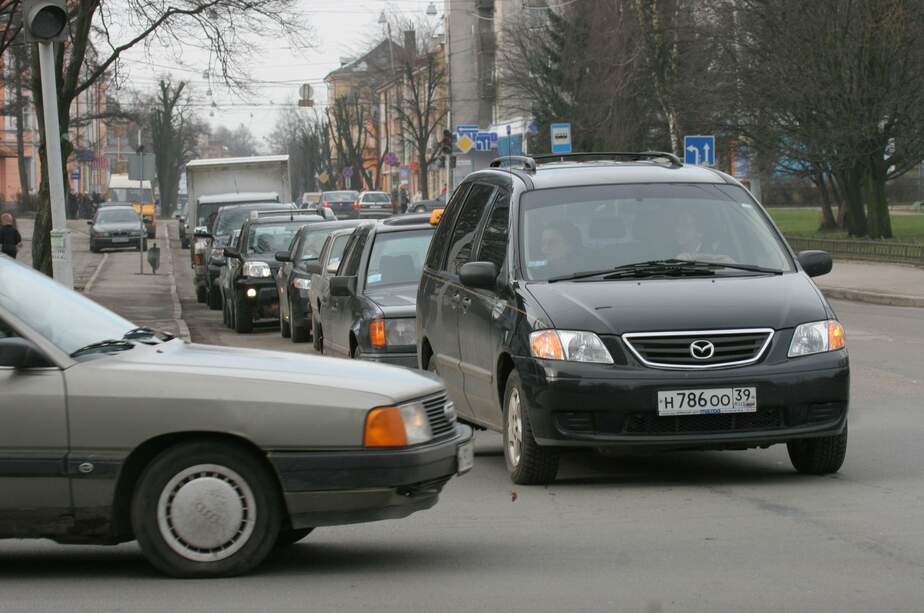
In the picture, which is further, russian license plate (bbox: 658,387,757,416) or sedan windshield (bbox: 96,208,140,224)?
sedan windshield (bbox: 96,208,140,224)

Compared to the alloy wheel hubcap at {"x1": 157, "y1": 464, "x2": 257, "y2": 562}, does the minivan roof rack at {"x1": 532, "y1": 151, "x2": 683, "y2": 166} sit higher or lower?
higher

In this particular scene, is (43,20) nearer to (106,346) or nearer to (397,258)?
(397,258)

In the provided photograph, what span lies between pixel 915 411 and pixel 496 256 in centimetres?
417

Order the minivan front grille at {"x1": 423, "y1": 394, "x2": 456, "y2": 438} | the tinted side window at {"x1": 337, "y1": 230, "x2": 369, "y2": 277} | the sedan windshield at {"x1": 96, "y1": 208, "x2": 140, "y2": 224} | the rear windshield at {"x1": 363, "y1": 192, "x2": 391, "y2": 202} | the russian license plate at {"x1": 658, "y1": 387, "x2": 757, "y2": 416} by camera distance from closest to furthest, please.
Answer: the minivan front grille at {"x1": 423, "y1": 394, "x2": 456, "y2": 438} < the russian license plate at {"x1": 658, "y1": 387, "x2": 757, "y2": 416} < the tinted side window at {"x1": 337, "y1": 230, "x2": 369, "y2": 277} < the sedan windshield at {"x1": 96, "y1": 208, "x2": 140, "y2": 224} < the rear windshield at {"x1": 363, "y1": 192, "x2": 391, "y2": 202}

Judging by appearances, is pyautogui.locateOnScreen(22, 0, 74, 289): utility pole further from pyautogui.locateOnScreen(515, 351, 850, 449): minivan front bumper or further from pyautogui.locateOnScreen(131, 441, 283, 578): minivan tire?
pyautogui.locateOnScreen(131, 441, 283, 578): minivan tire

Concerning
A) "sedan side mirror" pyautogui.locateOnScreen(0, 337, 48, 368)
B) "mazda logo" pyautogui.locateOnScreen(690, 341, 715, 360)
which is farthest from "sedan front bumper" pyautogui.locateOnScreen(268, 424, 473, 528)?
"mazda logo" pyautogui.locateOnScreen(690, 341, 715, 360)

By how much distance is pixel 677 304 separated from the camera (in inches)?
340

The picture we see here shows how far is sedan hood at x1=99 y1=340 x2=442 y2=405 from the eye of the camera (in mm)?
6395

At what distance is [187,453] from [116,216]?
5237 cm

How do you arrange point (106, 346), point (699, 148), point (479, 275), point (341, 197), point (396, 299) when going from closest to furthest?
point (106, 346)
point (479, 275)
point (396, 299)
point (699, 148)
point (341, 197)

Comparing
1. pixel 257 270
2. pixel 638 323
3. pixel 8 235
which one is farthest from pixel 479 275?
pixel 8 235

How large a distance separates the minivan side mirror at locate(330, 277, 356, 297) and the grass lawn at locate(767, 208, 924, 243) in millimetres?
27798

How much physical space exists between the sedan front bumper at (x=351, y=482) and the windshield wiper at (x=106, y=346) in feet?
2.87

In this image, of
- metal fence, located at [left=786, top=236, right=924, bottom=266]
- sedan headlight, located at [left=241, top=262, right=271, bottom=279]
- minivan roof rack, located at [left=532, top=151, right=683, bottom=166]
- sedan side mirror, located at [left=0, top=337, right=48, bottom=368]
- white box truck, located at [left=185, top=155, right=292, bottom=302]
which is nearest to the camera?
sedan side mirror, located at [left=0, top=337, right=48, bottom=368]
